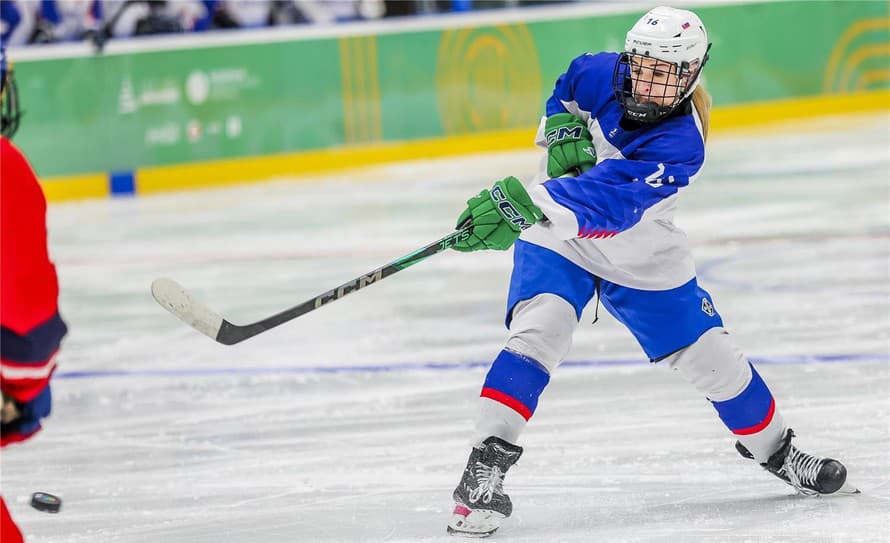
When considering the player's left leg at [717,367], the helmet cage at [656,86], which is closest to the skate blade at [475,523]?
the player's left leg at [717,367]

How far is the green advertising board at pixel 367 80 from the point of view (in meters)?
9.15

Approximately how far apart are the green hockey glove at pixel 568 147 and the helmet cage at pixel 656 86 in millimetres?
147

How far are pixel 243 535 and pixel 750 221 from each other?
456 centimetres

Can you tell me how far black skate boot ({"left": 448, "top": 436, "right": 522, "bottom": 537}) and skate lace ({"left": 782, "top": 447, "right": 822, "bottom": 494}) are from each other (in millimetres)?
608

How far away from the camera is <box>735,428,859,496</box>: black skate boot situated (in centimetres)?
297

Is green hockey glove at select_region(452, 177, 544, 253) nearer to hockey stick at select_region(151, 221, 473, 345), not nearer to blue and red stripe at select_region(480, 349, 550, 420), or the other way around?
hockey stick at select_region(151, 221, 473, 345)

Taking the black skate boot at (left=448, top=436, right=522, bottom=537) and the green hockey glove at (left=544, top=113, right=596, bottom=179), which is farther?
the green hockey glove at (left=544, top=113, right=596, bottom=179)

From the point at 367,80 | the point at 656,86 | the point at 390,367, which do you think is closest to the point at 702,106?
→ the point at 656,86

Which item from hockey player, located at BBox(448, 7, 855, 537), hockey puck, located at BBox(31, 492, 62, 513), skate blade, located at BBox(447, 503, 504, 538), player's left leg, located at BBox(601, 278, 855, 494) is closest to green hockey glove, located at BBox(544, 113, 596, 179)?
hockey player, located at BBox(448, 7, 855, 537)

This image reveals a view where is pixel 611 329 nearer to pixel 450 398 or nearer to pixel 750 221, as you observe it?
pixel 450 398

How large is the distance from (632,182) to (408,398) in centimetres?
152

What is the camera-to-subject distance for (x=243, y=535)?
2928 mm

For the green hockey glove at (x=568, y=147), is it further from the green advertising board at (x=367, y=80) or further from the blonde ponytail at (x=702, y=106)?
the green advertising board at (x=367, y=80)

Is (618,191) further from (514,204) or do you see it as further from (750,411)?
(750,411)
